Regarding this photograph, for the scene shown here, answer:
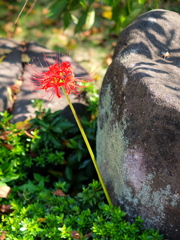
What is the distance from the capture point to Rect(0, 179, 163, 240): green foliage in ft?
6.91

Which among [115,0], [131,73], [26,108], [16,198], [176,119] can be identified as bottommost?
[16,198]

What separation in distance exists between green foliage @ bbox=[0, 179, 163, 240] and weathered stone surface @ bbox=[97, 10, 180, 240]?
0.12 meters

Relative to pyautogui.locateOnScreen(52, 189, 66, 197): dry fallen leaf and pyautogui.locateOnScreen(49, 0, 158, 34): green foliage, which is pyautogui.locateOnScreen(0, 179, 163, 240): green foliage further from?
pyautogui.locateOnScreen(49, 0, 158, 34): green foliage

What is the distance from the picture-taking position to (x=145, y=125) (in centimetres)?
196

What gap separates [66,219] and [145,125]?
2.59 feet

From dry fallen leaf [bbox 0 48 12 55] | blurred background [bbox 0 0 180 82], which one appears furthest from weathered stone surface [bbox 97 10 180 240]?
blurred background [bbox 0 0 180 82]

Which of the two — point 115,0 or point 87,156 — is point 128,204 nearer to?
point 87,156

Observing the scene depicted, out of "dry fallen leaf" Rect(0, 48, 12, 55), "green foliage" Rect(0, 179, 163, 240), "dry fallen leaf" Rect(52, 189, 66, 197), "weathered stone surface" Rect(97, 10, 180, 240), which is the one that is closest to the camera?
"weathered stone surface" Rect(97, 10, 180, 240)

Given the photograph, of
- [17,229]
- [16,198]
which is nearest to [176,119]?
[17,229]

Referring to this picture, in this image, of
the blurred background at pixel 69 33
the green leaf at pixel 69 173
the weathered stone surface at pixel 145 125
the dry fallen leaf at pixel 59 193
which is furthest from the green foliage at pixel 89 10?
the dry fallen leaf at pixel 59 193

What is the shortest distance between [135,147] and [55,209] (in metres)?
0.73

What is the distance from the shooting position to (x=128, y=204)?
2223 millimetres

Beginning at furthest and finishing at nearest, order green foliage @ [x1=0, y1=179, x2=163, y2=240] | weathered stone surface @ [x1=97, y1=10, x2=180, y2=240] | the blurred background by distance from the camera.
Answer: the blurred background, green foliage @ [x1=0, y1=179, x2=163, y2=240], weathered stone surface @ [x1=97, y1=10, x2=180, y2=240]

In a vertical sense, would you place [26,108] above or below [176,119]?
below
